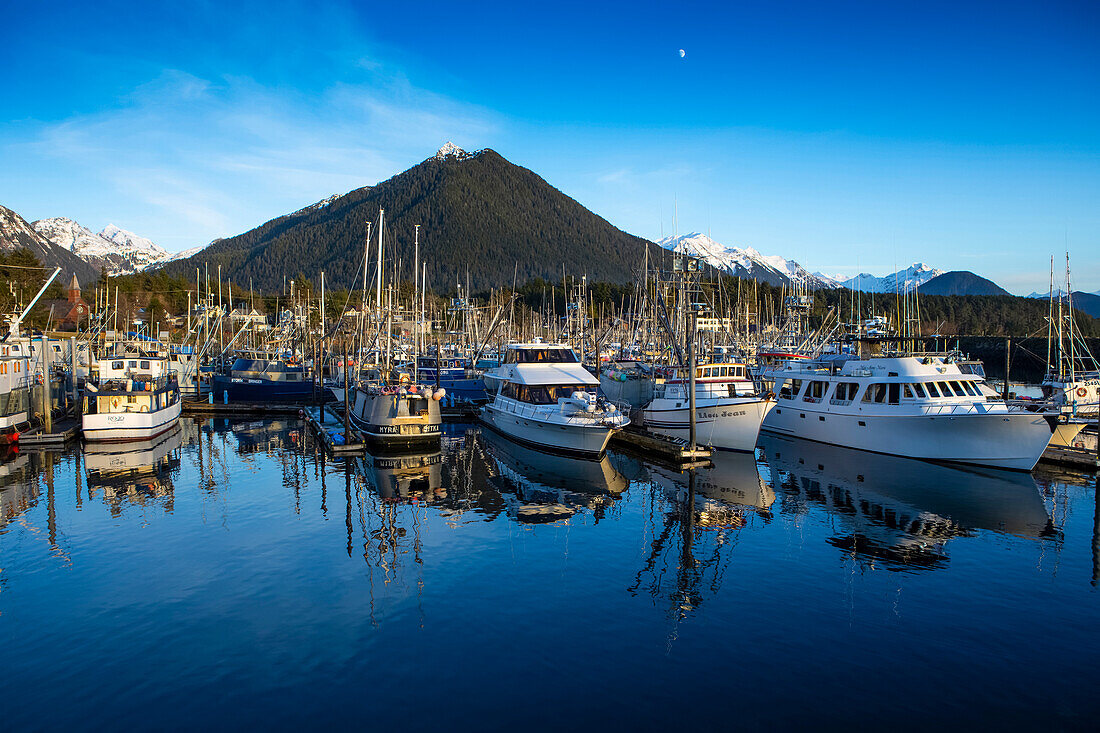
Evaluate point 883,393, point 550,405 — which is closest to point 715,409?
point 883,393

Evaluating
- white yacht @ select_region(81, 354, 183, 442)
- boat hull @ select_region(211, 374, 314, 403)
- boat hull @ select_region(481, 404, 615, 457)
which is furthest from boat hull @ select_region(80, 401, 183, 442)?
boat hull @ select_region(481, 404, 615, 457)

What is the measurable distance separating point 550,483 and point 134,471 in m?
19.6

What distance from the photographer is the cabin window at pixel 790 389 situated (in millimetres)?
40531

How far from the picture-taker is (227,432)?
148 feet

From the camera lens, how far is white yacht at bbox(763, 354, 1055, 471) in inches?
1164

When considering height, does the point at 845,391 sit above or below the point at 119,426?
above

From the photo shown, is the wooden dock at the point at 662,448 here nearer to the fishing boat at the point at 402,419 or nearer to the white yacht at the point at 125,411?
the fishing boat at the point at 402,419

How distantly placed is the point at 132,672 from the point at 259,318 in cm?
8450

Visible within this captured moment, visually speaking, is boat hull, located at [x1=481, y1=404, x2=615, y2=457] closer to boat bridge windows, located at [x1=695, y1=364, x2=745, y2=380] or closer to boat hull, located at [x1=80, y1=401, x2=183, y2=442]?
boat bridge windows, located at [x1=695, y1=364, x2=745, y2=380]

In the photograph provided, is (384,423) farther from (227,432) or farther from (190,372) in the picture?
(190,372)

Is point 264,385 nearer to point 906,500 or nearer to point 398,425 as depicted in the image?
point 398,425

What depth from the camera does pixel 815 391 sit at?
3881 cm

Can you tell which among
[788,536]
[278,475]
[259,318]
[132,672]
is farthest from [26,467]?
[259,318]

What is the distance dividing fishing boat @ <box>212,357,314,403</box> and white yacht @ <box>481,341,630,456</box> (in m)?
23.6
